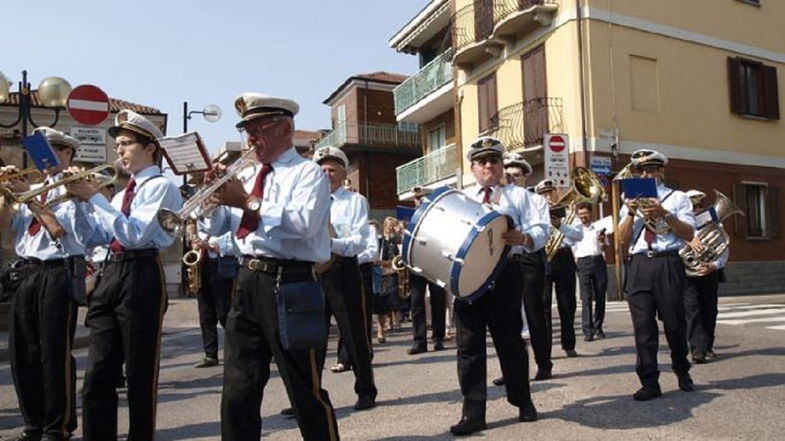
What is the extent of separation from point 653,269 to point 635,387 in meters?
1.08

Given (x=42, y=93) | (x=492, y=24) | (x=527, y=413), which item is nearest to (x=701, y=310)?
(x=527, y=413)

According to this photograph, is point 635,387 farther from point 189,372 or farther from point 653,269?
point 189,372

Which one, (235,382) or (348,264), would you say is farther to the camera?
(348,264)

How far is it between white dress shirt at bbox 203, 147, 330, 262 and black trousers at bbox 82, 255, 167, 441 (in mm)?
702

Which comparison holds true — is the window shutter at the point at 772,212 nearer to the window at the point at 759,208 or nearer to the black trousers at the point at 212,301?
the window at the point at 759,208

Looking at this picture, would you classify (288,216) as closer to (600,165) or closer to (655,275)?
(655,275)

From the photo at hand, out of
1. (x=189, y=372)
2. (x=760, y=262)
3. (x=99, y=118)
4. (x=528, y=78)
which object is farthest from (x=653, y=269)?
(x=760, y=262)

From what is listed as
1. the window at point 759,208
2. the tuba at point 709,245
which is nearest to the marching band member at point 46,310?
the tuba at point 709,245

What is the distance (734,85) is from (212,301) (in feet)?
59.6

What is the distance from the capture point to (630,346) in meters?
9.35

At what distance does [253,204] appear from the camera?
12.2 feet

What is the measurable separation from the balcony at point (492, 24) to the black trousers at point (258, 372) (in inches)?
712

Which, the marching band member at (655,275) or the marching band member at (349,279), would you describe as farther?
the marching band member at (349,279)

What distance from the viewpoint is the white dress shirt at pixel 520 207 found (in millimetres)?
5852
